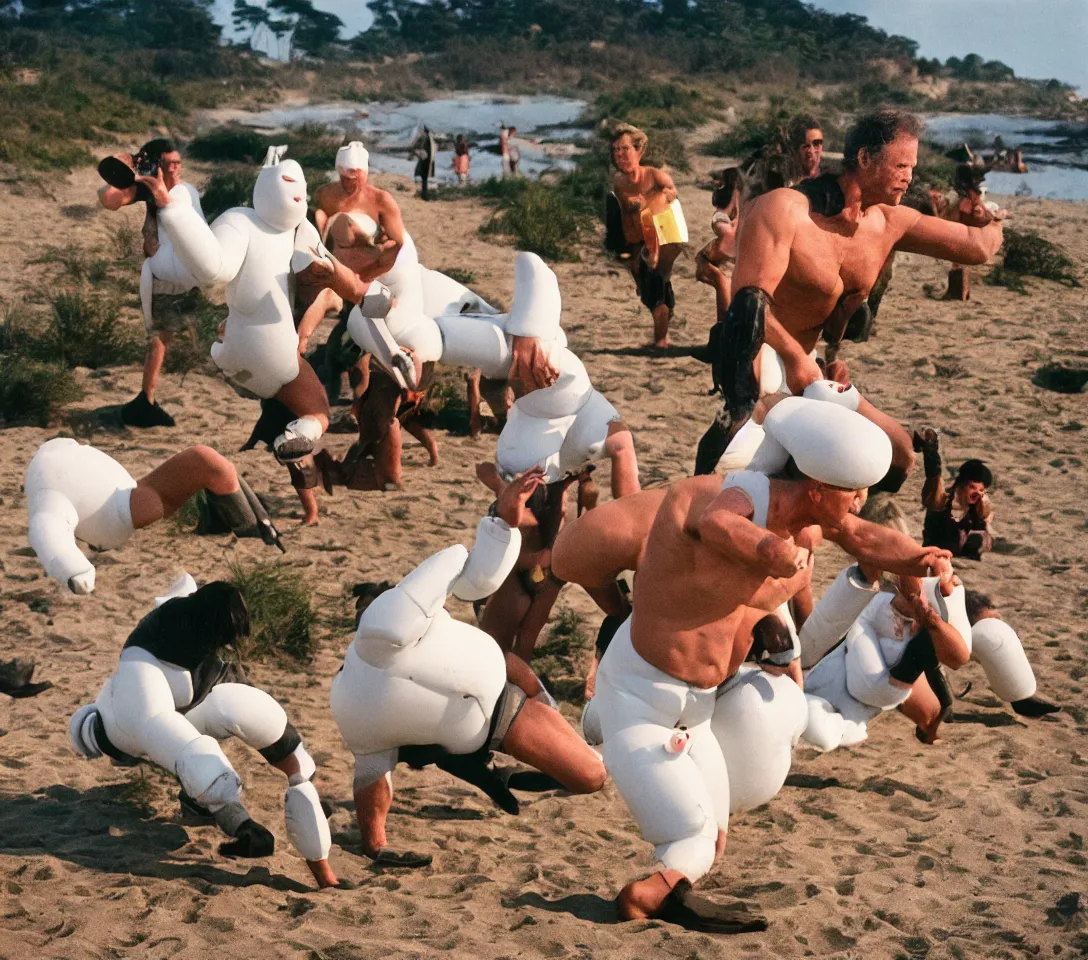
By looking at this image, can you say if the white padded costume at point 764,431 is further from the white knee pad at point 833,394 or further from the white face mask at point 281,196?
the white face mask at point 281,196

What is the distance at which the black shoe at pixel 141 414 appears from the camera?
983 centimetres

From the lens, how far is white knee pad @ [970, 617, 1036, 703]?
6.29 m

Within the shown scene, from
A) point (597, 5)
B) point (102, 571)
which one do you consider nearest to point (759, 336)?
point (102, 571)

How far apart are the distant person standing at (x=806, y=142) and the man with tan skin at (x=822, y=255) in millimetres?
3093

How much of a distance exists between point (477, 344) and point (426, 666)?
1548 millimetres

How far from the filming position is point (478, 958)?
438cm

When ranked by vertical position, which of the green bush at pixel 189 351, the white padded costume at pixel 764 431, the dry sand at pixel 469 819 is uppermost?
the white padded costume at pixel 764 431

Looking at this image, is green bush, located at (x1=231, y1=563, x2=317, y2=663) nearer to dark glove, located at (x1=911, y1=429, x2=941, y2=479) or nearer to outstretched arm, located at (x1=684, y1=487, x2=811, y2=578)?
dark glove, located at (x1=911, y1=429, x2=941, y2=479)

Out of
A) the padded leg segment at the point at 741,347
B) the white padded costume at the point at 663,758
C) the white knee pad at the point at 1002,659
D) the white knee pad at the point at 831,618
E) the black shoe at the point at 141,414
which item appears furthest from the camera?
the black shoe at the point at 141,414

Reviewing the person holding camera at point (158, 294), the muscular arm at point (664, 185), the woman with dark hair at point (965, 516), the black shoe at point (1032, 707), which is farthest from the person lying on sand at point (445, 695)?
the muscular arm at point (664, 185)

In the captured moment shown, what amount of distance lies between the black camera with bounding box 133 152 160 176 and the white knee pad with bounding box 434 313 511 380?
1.62 meters

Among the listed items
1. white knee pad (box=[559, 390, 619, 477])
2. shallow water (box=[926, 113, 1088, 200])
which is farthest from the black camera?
shallow water (box=[926, 113, 1088, 200])

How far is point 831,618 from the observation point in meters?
5.85

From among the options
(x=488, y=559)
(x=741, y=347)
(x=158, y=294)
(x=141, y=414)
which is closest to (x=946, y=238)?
(x=741, y=347)
